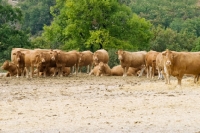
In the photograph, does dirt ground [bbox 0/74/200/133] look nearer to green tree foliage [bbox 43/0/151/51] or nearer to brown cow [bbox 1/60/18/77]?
brown cow [bbox 1/60/18/77]

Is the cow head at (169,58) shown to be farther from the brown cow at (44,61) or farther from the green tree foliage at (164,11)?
the green tree foliage at (164,11)

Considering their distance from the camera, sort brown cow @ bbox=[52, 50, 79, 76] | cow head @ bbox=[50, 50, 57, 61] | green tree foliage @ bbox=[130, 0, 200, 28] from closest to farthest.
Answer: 1. cow head @ bbox=[50, 50, 57, 61]
2. brown cow @ bbox=[52, 50, 79, 76]
3. green tree foliage @ bbox=[130, 0, 200, 28]

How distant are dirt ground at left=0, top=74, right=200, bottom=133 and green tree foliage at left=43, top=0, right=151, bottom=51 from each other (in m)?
33.2

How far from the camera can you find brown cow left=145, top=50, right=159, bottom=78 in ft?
108

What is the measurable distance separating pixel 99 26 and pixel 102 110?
4320 cm

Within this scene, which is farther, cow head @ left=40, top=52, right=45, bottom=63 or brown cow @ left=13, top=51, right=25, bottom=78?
brown cow @ left=13, top=51, right=25, bottom=78

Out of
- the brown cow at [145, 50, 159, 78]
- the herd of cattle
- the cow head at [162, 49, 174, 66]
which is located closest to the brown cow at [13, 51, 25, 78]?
the herd of cattle

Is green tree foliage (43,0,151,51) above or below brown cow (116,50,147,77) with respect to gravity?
above

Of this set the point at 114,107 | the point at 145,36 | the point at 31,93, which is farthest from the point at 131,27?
the point at 114,107

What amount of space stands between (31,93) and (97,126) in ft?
29.2

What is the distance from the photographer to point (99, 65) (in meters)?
36.8

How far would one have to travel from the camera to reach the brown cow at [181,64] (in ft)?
79.6

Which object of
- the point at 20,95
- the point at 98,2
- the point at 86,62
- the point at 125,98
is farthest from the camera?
the point at 98,2

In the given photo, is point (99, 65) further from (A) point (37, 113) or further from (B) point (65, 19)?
(B) point (65, 19)
